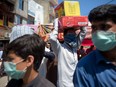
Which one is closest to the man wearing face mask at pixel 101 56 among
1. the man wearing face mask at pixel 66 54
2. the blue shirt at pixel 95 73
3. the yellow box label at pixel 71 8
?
the blue shirt at pixel 95 73

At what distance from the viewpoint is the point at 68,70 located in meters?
4.48

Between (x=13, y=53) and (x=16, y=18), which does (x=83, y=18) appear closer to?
(x=13, y=53)

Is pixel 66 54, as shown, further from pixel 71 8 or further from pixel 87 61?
pixel 87 61

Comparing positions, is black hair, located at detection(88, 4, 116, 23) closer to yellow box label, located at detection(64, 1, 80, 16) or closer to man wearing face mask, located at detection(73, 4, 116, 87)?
man wearing face mask, located at detection(73, 4, 116, 87)

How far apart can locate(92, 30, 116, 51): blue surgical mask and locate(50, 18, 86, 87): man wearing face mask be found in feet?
6.37

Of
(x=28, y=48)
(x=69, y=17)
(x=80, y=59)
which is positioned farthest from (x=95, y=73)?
(x=69, y=17)

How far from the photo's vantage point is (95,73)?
2404 mm

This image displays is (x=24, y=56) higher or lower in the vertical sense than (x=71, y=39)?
lower

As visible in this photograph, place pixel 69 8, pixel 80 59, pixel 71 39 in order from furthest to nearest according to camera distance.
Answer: pixel 69 8, pixel 71 39, pixel 80 59

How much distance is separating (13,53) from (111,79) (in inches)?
44.6

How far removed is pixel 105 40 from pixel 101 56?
0.16 meters

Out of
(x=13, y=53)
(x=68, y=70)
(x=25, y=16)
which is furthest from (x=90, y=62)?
(x=25, y=16)

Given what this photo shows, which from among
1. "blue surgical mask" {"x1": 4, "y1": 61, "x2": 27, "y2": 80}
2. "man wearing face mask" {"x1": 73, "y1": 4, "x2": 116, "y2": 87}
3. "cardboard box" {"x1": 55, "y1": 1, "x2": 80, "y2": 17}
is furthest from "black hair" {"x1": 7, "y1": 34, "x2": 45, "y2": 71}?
"cardboard box" {"x1": 55, "y1": 1, "x2": 80, "y2": 17}

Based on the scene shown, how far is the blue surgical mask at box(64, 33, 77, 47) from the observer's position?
15.6 feet
